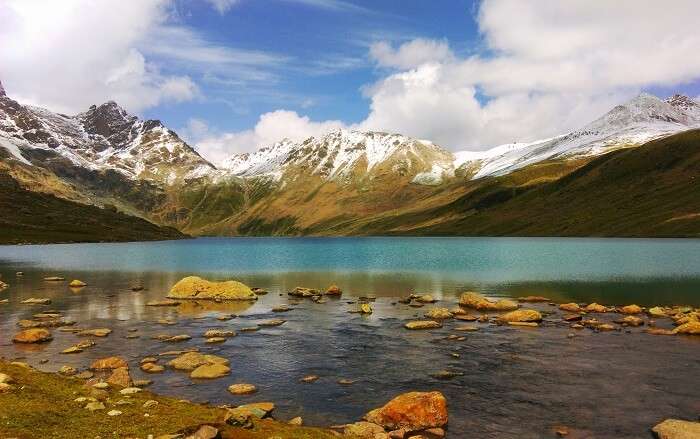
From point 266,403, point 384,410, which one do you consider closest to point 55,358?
point 266,403

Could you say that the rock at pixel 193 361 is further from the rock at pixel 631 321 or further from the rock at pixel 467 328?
the rock at pixel 631 321

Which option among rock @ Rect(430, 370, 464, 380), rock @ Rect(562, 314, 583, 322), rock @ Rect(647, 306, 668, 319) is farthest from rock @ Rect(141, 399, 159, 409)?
rock @ Rect(647, 306, 668, 319)

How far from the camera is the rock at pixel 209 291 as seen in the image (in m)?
82.9

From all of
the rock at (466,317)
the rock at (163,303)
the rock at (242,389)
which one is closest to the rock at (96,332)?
the rock at (163,303)

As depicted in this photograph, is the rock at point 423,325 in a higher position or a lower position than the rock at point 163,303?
lower

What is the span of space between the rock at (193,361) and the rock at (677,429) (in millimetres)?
30171

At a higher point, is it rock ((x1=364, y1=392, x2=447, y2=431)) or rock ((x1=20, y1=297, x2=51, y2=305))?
rock ((x1=20, y1=297, x2=51, y2=305))

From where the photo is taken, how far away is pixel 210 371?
39.6 meters

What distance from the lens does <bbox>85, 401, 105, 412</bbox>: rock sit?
2599cm

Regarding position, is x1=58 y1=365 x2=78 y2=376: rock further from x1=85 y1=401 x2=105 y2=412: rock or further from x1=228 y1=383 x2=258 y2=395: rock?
x1=85 y1=401 x2=105 y2=412: rock

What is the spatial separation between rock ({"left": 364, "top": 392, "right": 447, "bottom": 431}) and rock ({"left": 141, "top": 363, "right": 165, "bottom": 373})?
18414 millimetres

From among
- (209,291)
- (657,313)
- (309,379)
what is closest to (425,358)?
(309,379)

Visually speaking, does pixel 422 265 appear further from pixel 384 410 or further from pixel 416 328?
pixel 384 410

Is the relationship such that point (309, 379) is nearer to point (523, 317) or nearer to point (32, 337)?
point (32, 337)
